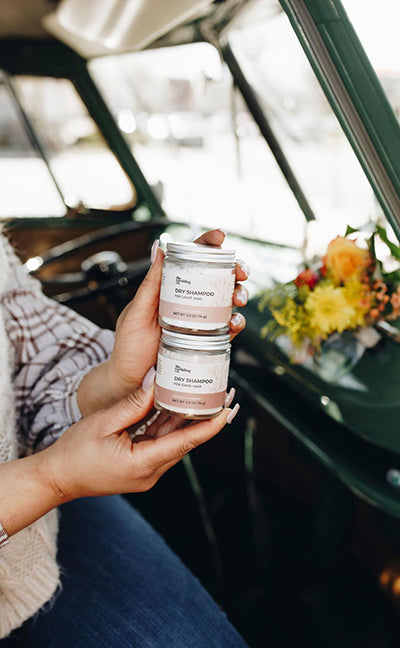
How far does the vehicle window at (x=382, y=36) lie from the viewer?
1030 mm

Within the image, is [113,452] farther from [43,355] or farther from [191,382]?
[43,355]

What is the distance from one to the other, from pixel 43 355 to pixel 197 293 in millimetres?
542

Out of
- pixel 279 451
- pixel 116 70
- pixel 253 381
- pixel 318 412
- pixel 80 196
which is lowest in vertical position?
pixel 279 451

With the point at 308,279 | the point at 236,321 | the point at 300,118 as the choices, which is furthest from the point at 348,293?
the point at 300,118

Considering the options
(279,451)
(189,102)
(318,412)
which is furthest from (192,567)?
(189,102)

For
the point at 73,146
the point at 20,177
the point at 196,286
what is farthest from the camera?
the point at 20,177

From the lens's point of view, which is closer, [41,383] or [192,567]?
[41,383]

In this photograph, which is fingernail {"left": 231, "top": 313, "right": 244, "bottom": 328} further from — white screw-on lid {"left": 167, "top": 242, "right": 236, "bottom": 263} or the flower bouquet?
the flower bouquet

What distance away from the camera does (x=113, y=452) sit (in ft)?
2.92

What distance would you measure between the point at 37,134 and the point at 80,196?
50cm

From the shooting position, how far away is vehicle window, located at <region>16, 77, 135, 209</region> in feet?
12.3

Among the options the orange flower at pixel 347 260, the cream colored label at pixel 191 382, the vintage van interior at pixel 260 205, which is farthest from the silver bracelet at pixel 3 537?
the orange flower at pixel 347 260

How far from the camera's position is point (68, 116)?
3.86 metres

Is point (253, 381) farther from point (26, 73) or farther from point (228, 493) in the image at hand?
point (26, 73)
